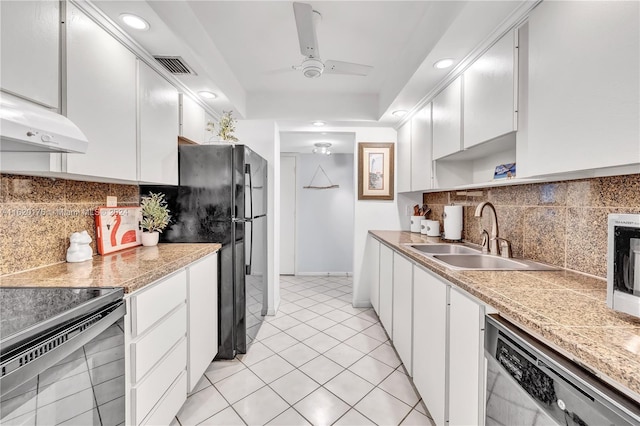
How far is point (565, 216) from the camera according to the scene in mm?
1431

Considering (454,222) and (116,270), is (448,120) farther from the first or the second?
(116,270)

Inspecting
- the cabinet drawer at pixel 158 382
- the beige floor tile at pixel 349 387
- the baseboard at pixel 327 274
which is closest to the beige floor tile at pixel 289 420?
the beige floor tile at pixel 349 387

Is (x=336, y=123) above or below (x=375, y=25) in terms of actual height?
below

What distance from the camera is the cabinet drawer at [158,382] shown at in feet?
3.97

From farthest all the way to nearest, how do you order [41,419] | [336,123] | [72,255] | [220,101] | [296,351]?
[336,123]
[220,101]
[296,351]
[72,255]
[41,419]

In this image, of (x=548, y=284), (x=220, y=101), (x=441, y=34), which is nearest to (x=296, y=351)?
(x=548, y=284)

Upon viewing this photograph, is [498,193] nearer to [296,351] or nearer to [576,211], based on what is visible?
[576,211]

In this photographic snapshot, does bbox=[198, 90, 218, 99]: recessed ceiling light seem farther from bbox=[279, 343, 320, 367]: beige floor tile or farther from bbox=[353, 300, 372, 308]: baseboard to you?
bbox=[353, 300, 372, 308]: baseboard

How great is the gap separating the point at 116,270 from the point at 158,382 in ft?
1.90

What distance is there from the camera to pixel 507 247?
1759 mm

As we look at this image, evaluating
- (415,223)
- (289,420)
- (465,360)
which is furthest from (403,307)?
(415,223)

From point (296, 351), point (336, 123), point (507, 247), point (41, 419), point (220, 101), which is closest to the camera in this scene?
point (41, 419)

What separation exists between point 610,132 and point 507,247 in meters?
0.98

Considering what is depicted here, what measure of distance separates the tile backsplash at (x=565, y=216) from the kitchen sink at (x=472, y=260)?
11 cm
